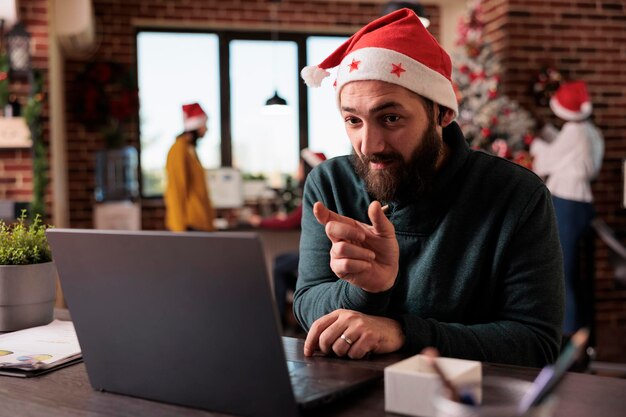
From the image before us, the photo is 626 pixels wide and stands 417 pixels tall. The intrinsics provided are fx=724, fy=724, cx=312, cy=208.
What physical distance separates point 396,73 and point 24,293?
0.88 meters

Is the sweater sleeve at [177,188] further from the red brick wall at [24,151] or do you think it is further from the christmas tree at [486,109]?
the christmas tree at [486,109]

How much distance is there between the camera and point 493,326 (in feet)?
4.47

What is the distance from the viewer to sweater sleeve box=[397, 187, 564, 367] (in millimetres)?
1282

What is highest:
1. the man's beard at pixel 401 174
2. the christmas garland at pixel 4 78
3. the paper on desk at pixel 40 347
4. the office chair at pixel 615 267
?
the christmas garland at pixel 4 78

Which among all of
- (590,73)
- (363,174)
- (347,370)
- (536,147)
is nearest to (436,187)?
(363,174)

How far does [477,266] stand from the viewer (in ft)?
4.79

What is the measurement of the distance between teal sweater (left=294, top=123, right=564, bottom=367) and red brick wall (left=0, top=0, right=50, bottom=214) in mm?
3172

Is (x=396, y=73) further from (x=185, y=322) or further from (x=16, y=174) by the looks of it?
(x=16, y=174)

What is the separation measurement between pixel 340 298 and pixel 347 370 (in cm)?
32

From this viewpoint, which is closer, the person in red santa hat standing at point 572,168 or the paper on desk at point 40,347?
the paper on desk at point 40,347

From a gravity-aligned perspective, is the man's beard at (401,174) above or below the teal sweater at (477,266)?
above

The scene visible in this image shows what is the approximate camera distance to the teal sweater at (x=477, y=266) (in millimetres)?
1364

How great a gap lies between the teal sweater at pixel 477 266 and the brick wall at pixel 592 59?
439 cm

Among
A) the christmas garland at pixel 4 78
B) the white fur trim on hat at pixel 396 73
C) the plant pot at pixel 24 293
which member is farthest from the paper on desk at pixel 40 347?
the christmas garland at pixel 4 78
